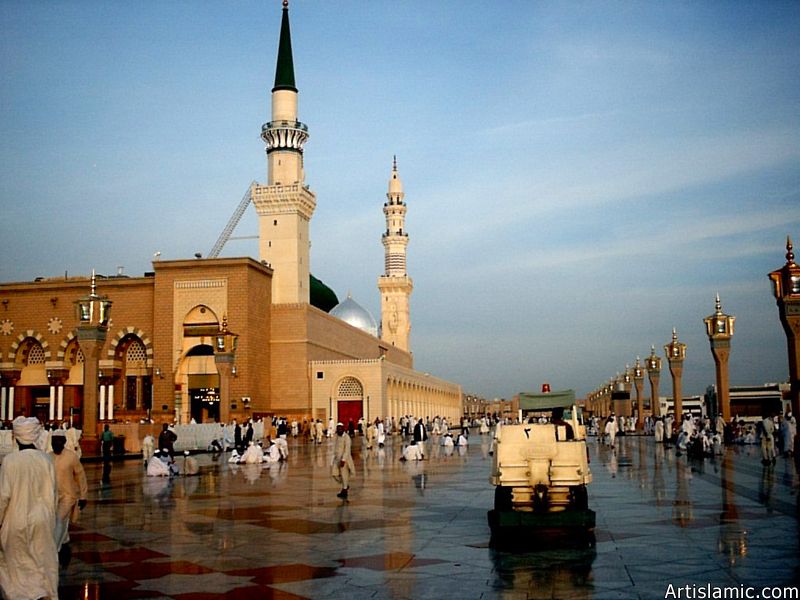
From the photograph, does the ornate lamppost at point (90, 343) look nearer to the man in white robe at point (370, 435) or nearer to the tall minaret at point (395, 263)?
the man in white robe at point (370, 435)

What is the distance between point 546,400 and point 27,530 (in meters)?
7.93

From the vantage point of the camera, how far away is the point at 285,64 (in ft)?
172

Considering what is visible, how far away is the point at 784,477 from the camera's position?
15.4m

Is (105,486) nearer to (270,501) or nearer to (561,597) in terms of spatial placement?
(270,501)

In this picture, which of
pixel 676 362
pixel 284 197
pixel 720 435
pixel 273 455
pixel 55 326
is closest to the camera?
pixel 273 455

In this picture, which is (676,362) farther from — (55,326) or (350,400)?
(55,326)

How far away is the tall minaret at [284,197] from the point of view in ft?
168

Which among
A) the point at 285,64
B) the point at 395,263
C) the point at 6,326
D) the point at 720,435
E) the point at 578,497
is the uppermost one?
the point at 285,64

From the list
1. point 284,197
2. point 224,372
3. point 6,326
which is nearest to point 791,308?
point 224,372

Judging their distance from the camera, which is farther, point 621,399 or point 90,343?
point 621,399

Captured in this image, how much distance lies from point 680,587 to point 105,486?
1255 cm

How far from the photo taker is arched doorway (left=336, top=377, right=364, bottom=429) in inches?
2018

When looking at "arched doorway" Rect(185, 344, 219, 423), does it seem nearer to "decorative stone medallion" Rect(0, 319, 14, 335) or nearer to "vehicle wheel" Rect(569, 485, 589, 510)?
"decorative stone medallion" Rect(0, 319, 14, 335)

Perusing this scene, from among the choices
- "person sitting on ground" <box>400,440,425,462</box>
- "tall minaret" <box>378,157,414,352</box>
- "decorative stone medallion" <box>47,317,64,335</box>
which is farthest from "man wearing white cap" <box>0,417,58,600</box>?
"tall minaret" <box>378,157,414,352</box>
